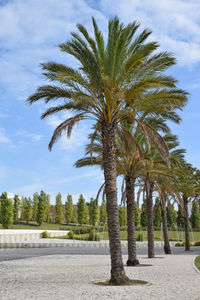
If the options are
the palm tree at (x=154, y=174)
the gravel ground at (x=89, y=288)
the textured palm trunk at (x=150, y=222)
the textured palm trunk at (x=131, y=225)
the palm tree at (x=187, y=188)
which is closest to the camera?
the gravel ground at (x=89, y=288)

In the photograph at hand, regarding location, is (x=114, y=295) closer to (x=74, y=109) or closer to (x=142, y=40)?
(x=74, y=109)

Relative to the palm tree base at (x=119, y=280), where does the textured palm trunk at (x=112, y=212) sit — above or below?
above

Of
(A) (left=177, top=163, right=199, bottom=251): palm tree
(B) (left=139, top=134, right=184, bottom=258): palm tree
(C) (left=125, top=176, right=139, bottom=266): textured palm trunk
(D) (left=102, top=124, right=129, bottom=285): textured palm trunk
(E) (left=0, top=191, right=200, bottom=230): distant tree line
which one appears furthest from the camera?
(E) (left=0, top=191, right=200, bottom=230): distant tree line

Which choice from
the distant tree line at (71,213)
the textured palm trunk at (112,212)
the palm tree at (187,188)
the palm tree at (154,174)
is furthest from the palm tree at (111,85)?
the distant tree line at (71,213)

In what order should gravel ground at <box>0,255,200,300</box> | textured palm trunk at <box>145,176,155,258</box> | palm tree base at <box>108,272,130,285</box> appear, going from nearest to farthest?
gravel ground at <box>0,255,200,300</box> < palm tree base at <box>108,272,130,285</box> < textured palm trunk at <box>145,176,155,258</box>

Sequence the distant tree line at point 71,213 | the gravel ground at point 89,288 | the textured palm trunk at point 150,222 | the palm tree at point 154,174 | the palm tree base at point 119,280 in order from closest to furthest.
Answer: the gravel ground at point 89,288, the palm tree base at point 119,280, the palm tree at point 154,174, the textured palm trunk at point 150,222, the distant tree line at point 71,213

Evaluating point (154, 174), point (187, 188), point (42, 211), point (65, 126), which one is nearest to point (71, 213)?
point (42, 211)

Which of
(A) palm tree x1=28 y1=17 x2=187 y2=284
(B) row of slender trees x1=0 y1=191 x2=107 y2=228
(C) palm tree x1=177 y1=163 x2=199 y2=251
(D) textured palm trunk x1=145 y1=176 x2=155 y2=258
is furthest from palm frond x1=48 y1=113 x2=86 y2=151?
(B) row of slender trees x1=0 y1=191 x2=107 y2=228

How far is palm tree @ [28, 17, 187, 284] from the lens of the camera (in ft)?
36.1

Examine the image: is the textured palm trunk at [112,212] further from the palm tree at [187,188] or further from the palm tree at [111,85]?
the palm tree at [187,188]

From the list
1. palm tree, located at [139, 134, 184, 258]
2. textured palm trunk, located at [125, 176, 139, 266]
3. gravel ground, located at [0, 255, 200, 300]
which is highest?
palm tree, located at [139, 134, 184, 258]

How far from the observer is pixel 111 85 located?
1064 centimetres

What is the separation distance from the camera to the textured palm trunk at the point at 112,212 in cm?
1052

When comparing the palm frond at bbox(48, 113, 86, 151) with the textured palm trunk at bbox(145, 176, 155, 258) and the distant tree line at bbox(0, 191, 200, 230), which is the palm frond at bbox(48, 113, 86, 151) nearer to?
the textured palm trunk at bbox(145, 176, 155, 258)
